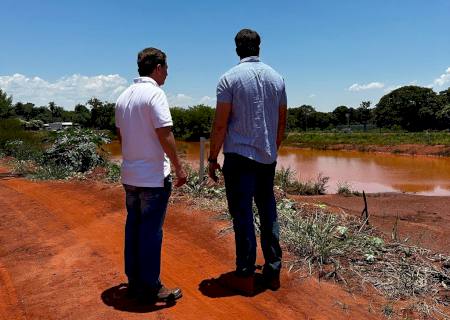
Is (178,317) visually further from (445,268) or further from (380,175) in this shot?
(380,175)

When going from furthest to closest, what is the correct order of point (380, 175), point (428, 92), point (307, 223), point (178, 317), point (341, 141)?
point (428, 92), point (341, 141), point (380, 175), point (307, 223), point (178, 317)

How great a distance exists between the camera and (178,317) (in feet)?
9.42

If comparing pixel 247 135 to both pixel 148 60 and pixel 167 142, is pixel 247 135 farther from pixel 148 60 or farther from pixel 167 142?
pixel 148 60

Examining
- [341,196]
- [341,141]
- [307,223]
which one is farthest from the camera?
[341,141]

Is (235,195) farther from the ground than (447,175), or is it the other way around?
(235,195)

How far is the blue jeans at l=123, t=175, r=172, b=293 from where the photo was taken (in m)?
2.97

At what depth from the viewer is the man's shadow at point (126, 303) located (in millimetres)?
2978

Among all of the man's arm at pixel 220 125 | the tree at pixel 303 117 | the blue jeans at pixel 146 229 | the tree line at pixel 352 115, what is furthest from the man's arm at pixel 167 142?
the tree at pixel 303 117

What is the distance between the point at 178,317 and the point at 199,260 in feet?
3.58

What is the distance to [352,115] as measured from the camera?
8838 centimetres

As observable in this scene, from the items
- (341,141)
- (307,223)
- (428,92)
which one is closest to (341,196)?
(307,223)

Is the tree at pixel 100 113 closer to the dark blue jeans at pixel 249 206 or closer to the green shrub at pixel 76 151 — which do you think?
the green shrub at pixel 76 151

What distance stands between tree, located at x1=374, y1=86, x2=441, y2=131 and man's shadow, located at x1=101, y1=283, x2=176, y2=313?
62.4 metres

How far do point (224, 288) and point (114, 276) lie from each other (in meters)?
0.88
